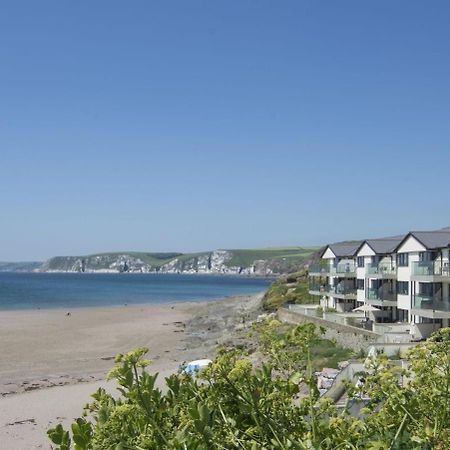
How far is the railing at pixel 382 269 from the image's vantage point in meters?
44.0

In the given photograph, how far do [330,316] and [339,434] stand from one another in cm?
3922

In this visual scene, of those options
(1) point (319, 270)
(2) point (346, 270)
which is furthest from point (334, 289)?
(1) point (319, 270)

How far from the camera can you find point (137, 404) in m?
4.23

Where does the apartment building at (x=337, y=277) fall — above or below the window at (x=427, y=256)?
below

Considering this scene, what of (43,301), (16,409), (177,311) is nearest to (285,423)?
(16,409)

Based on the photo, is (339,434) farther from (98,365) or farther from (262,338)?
(98,365)

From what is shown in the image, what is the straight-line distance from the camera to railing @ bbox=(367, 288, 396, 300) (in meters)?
43.0

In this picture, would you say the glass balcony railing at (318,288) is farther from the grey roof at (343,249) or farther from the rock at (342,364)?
the rock at (342,364)

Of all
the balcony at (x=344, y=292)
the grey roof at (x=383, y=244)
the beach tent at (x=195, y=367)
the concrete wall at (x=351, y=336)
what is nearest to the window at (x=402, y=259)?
the grey roof at (x=383, y=244)

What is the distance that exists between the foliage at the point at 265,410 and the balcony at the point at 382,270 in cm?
3985

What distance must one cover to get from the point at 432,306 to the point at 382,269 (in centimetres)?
1058

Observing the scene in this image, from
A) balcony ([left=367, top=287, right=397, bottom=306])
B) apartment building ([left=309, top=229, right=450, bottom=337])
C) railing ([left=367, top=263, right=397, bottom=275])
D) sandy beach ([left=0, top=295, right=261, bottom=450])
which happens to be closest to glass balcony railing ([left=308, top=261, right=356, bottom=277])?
apartment building ([left=309, top=229, right=450, bottom=337])

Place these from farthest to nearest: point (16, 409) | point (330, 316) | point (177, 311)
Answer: point (177, 311) → point (330, 316) → point (16, 409)

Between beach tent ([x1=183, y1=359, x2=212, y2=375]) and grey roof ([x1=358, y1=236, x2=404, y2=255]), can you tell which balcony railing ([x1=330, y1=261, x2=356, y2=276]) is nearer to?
grey roof ([x1=358, y1=236, x2=404, y2=255])
